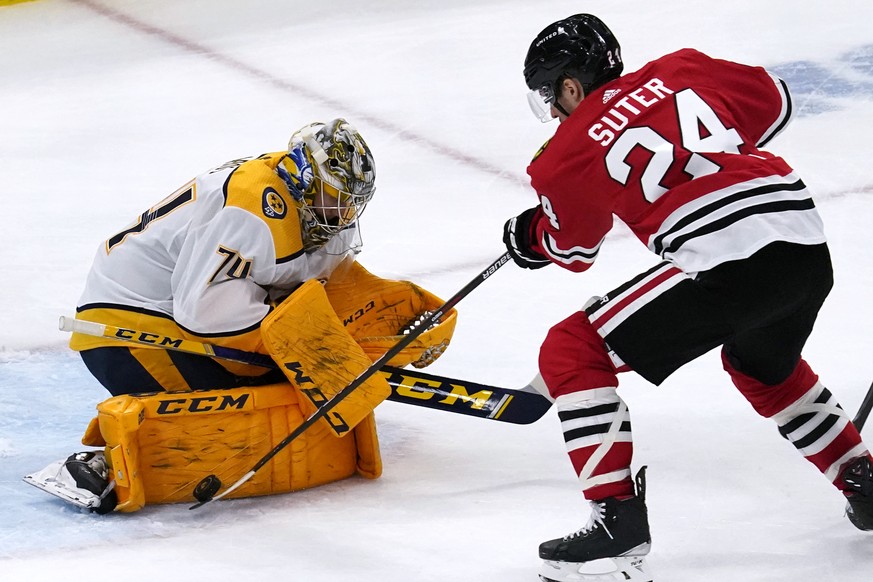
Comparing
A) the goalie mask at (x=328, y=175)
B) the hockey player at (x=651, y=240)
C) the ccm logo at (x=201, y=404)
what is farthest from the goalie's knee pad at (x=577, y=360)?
the ccm logo at (x=201, y=404)

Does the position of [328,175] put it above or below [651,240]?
above

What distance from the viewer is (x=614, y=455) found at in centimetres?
247

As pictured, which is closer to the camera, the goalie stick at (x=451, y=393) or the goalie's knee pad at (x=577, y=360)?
the goalie's knee pad at (x=577, y=360)

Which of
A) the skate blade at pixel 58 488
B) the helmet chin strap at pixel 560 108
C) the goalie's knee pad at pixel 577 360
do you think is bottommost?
the skate blade at pixel 58 488

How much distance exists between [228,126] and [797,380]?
3.15m

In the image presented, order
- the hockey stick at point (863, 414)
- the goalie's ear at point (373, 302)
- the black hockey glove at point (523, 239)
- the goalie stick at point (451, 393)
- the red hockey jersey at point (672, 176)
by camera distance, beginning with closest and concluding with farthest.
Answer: the red hockey jersey at point (672, 176), the black hockey glove at point (523, 239), the hockey stick at point (863, 414), the goalie stick at point (451, 393), the goalie's ear at point (373, 302)

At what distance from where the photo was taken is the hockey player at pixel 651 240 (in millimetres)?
2402

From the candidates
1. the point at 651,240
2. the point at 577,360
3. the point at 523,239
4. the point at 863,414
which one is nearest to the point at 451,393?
the point at 523,239

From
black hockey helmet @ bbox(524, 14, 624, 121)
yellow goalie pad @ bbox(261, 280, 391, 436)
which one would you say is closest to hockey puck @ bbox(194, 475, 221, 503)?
yellow goalie pad @ bbox(261, 280, 391, 436)

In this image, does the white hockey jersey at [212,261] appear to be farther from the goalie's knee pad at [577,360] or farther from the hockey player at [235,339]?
the goalie's knee pad at [577,360]

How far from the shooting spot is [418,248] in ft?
14.2

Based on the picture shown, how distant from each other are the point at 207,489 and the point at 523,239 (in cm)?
81

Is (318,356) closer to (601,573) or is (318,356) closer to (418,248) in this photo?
(601,573)

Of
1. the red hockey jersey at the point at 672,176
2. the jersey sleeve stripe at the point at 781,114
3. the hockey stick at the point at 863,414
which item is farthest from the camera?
the hockey stick at the point at 863,414
